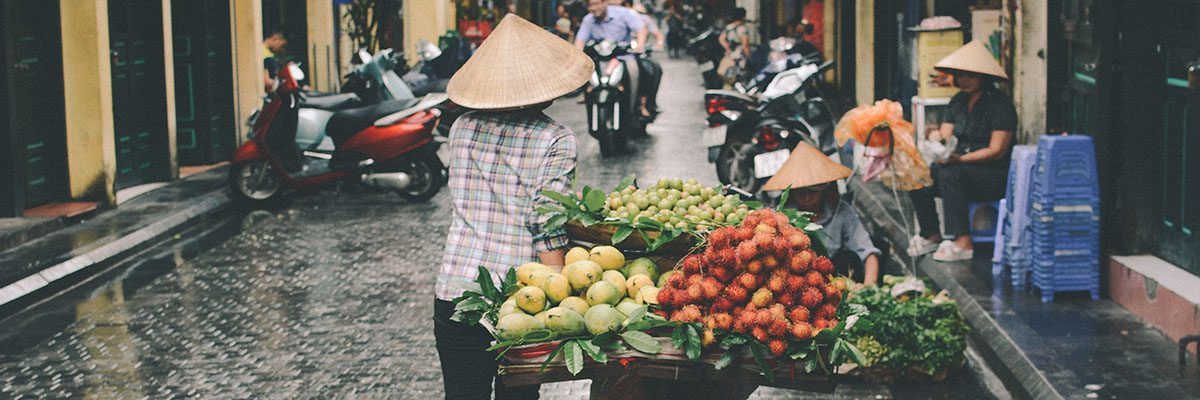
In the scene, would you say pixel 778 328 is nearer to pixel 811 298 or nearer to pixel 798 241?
pixel 811 298

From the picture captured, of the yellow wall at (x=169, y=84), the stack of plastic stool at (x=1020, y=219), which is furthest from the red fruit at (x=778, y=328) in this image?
the yellow wall at (x=169, y=84)

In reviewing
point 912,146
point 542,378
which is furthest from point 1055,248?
point 542,378

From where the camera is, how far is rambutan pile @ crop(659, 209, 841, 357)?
Answer: 4293mm

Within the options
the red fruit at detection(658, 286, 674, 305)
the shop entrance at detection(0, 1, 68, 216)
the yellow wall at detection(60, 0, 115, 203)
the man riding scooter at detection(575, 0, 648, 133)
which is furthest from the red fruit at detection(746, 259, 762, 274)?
the man riding scooter at detection(575, 0, 648, 133)

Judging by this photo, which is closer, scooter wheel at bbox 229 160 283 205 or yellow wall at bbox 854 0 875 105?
scooter wheel at bbox 229 160 283 205

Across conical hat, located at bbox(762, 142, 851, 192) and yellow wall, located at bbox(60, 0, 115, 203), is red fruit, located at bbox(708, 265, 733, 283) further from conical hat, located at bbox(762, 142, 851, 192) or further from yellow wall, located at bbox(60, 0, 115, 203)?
yellow wall, located at bbox(60, 0, 115, 203)

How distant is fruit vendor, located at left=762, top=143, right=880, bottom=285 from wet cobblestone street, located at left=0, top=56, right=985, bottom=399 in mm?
768

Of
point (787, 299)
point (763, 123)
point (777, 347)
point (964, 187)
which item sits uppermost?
point (787, 299)

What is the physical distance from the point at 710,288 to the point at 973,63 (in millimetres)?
5658

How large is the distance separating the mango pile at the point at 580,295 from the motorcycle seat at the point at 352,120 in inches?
360

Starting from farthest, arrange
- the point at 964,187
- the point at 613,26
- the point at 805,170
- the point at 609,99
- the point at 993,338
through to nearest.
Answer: the point at 613,26, the point at 609,99, the point at 964,187, the point at 993,338, the point at 805,170

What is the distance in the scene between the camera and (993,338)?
25.1ft

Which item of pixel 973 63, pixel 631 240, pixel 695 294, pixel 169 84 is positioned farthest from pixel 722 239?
pixel 169 84

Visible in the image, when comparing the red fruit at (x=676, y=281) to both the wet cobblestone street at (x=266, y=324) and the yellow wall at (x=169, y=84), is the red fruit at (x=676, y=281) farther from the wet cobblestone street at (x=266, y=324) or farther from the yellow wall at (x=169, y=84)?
the yellow wall at (x=169, y=84)
